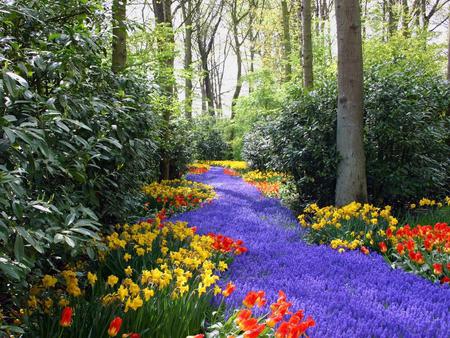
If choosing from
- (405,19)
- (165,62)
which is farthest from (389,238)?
(405,19)

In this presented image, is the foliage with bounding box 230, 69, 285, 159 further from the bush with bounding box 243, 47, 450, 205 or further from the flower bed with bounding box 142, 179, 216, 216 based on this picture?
the bush with bounding box 243, 47, 450, 205

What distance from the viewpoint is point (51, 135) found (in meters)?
1.99

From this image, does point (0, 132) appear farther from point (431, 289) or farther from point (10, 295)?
point (431, 289)

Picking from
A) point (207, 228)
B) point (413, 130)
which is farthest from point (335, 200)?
point (207, 228)

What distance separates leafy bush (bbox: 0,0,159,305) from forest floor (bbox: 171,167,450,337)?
4.23ft

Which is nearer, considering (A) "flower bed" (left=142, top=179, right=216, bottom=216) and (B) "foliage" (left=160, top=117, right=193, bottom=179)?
(A) "flower bed" (left=142, top=179, right=216, bottom=216)

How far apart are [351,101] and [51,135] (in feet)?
15.4

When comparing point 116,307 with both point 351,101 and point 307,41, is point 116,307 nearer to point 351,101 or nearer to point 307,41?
point 351,101

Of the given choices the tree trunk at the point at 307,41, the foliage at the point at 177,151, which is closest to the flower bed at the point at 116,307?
the tree trunk at the point at 307,41

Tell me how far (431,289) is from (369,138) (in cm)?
350

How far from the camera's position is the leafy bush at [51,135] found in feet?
5.19

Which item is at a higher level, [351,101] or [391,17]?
[391,17]

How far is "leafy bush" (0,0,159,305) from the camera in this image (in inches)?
62.3

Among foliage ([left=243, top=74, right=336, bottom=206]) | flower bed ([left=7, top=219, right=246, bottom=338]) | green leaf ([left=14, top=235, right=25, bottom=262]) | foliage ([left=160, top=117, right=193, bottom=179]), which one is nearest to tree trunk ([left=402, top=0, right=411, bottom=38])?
foliage ([left=160, top=117, right=193, bottom=179])
